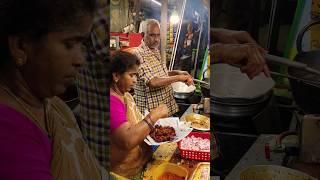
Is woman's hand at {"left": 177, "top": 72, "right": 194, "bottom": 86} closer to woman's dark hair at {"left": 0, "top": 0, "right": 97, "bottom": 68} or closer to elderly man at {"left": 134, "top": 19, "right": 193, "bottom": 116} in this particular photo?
elderly man at {"left": 134, "top": 19, "right": 193, "bottom": 116}

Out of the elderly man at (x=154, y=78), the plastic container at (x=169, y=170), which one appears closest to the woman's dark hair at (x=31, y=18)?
the elderly man at (x=154, y=78)

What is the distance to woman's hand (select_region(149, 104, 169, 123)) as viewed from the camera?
1485 millimetres

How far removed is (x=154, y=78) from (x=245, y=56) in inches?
18.5

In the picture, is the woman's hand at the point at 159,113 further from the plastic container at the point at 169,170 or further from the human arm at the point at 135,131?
the plastic container at the point at 169,170

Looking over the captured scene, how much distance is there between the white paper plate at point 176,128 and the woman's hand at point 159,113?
1.0 inches

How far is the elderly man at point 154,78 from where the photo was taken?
1.46 m

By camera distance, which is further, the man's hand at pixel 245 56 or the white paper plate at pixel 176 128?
the white paper plate at pixel 176 128

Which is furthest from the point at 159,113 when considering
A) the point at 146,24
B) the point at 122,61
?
the point at 146,24

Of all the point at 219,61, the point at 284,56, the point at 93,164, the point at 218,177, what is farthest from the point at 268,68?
the point at 93,164

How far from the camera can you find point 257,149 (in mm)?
1213

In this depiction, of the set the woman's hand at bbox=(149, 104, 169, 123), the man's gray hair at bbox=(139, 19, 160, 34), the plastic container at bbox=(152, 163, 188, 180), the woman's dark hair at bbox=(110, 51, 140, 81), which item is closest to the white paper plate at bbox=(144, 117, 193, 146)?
the woman's hand at bbox=(149, 104, 169, 123)

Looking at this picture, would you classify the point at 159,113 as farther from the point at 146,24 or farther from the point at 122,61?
the point at 146,24

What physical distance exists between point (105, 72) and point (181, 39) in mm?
398

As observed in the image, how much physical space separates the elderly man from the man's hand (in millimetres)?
341
